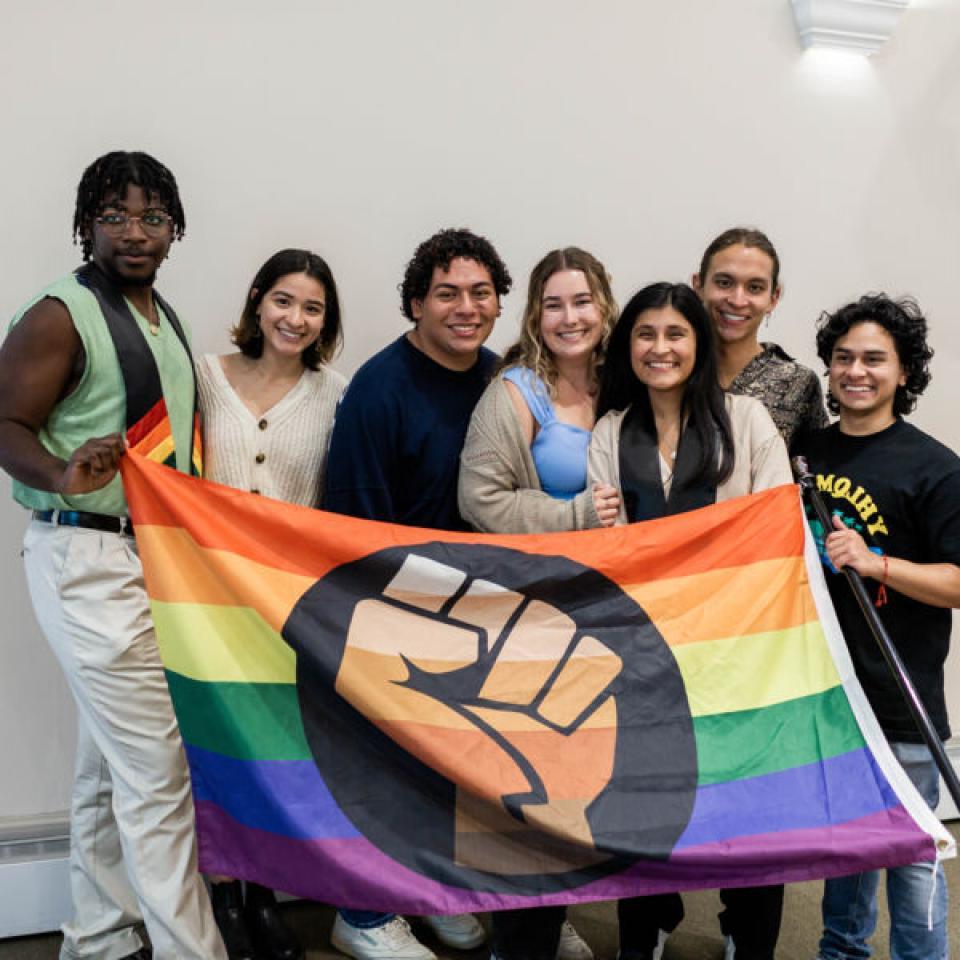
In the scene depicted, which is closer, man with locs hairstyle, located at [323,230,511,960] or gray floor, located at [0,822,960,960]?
man with locs hairstyle, located at [323,230,511,960]

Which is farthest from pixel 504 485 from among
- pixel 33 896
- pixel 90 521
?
pixel 33 896

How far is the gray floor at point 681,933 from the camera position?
253 centimetres

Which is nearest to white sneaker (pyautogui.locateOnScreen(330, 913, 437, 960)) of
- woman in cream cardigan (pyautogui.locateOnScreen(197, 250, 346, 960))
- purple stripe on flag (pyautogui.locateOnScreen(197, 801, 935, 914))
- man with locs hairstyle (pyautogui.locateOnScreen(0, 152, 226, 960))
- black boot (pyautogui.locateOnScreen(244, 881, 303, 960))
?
black boot (pyautogui.locateOnScreen(244, 881, 303, 960))

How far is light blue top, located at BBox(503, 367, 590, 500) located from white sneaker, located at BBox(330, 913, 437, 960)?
41.5 inches

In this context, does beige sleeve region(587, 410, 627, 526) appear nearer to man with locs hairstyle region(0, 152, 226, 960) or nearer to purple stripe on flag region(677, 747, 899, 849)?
purple stripe on flag region(677, 747, 899, 849)

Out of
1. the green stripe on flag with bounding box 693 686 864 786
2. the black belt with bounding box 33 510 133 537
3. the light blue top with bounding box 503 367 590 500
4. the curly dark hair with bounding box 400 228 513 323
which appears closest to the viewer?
the green stripe on flag with bounding box 693 686 864 786

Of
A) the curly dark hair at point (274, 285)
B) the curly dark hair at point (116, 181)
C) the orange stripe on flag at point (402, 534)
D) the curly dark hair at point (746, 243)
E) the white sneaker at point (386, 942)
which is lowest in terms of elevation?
the white sneaker at point (386, 942)

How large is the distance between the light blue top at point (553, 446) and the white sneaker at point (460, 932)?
41.3 inches

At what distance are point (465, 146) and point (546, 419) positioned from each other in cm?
97

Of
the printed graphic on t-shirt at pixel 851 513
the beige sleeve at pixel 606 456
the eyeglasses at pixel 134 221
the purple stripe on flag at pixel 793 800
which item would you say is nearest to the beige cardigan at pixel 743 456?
the beige sleeve at pixel 606 456

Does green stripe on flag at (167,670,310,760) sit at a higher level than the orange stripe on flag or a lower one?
lower

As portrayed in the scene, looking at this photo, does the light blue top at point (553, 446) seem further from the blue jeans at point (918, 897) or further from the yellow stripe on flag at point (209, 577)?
the blue jeans at point (918, 897)

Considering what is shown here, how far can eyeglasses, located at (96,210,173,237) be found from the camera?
2.13 meters

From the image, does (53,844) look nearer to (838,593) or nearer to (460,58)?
(838,593)
